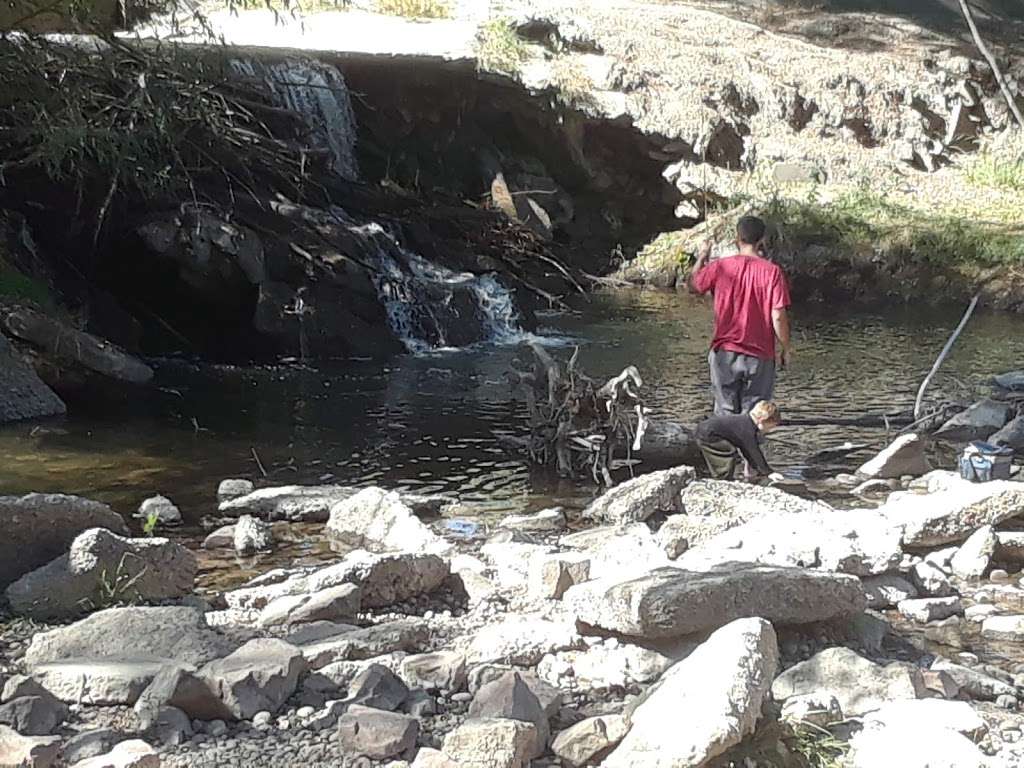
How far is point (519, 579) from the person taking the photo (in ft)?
17.8

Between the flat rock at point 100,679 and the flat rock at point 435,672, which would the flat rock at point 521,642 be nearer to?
the flat rock at point 435,672

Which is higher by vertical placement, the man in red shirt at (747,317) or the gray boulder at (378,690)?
the man in red shirt at (747,317)

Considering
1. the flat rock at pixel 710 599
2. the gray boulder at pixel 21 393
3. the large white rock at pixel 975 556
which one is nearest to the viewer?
the flat rock at pixel 710 599

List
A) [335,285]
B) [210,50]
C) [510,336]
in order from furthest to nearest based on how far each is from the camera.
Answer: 1. [510,336]
2. [335,285]
3. [210,50]

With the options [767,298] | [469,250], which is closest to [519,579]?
[767,298]

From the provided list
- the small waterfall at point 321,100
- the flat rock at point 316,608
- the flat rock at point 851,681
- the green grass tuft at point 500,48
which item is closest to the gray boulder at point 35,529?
the flat rock at point 316,608

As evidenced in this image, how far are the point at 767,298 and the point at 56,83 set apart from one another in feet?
20.5

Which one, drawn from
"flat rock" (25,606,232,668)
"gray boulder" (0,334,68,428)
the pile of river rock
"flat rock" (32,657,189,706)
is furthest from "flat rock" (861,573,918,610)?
"gray boulder" (0,334,68,428)

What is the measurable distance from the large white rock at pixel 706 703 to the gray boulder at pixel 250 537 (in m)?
3.12

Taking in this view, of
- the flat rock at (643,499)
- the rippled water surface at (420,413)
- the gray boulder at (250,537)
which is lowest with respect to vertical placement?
the rippled water surface at (420,413)

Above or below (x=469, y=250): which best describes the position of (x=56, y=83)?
above

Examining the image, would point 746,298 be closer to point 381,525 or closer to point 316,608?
point 381,525

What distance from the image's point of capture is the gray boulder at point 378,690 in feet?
12.3

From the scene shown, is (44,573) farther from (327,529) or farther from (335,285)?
(335,285)
